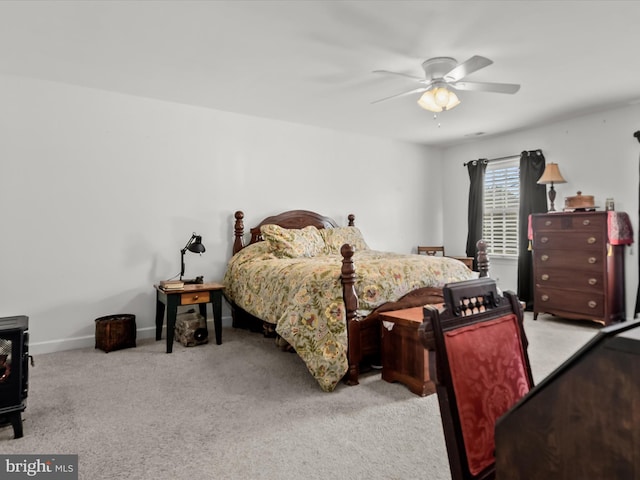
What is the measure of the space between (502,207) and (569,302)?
5.89 feet

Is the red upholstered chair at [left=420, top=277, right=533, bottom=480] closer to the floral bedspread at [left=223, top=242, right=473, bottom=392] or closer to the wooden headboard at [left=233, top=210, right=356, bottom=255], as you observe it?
the floral bedspread at [left=223, top=242, right=473, bottom=392]

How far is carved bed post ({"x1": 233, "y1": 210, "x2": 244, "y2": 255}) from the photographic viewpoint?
14.5 ft

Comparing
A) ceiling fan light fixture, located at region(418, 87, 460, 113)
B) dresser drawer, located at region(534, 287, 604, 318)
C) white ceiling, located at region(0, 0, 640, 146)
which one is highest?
white ceiling, located at region(0, 0, 640, 146)

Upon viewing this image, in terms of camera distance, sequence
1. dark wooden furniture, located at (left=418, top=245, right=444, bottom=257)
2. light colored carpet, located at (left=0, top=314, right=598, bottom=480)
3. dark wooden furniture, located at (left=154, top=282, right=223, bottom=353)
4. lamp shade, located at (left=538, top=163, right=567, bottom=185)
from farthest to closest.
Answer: dark wooden furniture, located at (left=418, top=245, right=444, bottom=257)
lamp shade, located at (left=538, top=163, right=567, bottom=185)
dark wooden furniture, located at (left=154, top=282, right=223, bottom=353)
light colored carpet, located at (left=0, top=314, right=598, bottom=480)

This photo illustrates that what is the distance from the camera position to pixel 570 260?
14.1ft

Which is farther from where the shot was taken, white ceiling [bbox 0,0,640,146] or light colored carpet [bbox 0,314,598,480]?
white ceiling [bbox 0,0,640,146]

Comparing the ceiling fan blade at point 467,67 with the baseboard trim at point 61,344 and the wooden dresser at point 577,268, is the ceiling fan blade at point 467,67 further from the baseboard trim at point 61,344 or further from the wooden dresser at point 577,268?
the baseboard trim at point 61,344

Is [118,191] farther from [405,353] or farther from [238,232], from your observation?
[405,353]

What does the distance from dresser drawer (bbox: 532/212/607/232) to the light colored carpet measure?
1765mm

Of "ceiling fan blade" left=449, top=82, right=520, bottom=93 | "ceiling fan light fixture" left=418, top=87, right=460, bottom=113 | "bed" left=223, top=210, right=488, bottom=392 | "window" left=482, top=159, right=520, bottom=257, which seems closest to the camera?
"bed" left=223, top=210, right=488, bottom=392

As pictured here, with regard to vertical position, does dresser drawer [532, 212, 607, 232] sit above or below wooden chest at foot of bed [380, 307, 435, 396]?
above

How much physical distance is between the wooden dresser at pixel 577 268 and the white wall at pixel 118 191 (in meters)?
2.79

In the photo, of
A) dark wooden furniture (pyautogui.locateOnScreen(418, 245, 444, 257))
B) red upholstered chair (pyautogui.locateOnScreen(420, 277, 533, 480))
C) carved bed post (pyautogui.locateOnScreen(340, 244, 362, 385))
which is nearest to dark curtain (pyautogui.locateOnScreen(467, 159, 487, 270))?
dark wooden furniture (pyautogui.locateOnScreen(418, 245, 444, 257))

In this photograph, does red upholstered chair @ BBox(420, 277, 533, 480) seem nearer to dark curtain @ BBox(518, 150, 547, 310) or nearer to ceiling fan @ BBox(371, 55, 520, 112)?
ceiling fan @ BBox(371, 55, 520, 112)
